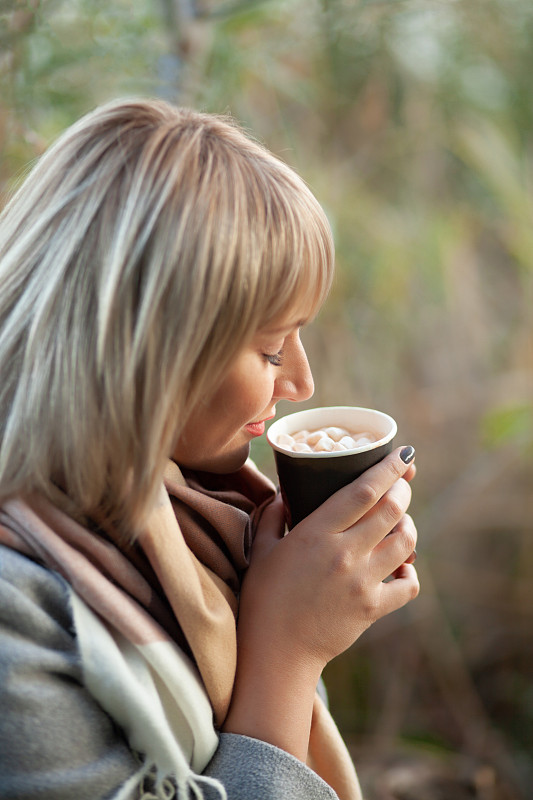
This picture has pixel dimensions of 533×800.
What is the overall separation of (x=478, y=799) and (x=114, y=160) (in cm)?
160

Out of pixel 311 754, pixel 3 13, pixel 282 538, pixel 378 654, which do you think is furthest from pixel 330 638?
pixel 378 654

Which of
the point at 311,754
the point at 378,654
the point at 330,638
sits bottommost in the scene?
the point at 378,654

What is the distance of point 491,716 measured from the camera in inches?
87.7

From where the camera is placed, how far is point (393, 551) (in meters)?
0.80

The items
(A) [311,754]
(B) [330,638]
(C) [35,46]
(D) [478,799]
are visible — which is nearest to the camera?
(B) [330,638]

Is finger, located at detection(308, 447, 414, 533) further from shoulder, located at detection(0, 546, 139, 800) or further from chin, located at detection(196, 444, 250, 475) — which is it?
shoulder, located at detection(0, 546, 139, 800)

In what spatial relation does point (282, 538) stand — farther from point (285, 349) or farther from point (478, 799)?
point (478, 799)

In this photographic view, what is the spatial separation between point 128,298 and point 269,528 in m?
0.35

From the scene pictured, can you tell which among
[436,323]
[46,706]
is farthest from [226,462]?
[436,323]

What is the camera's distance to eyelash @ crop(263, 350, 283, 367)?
0.71 meters

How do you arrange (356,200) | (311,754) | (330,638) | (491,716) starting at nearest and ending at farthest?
(330,638) < (311,754) < (356,200) < (491,716)

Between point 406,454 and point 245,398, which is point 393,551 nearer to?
point 406,454

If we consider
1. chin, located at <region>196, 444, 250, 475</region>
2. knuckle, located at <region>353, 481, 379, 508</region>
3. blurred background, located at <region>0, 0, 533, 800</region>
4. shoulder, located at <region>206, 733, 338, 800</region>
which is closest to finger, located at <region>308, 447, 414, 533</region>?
knuckle, located at <region>353, 481, 379, 508</region>

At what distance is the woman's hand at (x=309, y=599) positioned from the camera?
0.70 meters
